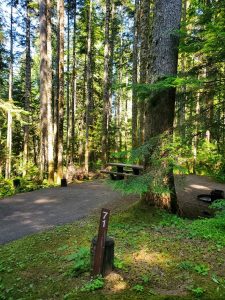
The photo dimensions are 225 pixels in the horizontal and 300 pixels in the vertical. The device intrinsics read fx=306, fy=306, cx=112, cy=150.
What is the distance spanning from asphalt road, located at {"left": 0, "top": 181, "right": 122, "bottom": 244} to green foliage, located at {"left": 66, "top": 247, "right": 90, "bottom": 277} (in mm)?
2401

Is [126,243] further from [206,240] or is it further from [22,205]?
[22,205]

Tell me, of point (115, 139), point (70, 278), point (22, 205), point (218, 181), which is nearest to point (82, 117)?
point (115, 139)

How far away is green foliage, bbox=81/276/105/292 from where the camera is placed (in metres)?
4.30

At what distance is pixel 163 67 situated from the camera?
7633mm

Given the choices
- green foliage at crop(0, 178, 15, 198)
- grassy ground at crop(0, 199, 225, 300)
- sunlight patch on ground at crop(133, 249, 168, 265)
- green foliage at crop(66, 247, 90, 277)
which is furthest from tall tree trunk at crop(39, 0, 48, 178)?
sunlight patch on ground at crop(133, 249, 168, 265)

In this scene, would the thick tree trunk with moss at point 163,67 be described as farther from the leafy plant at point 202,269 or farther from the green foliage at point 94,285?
the green foliage at point 94,285

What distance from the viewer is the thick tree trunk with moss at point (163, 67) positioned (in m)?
7.57

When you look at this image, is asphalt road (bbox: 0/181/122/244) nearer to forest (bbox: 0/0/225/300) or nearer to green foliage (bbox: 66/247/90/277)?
forest (bbox: 0/0/225/300)

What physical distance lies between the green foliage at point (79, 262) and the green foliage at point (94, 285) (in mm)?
409

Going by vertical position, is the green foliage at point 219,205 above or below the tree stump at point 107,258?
above

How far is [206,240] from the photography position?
612 centimetres

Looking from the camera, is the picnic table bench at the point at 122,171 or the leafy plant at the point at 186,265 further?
the picnic table bench at the point at 122,171

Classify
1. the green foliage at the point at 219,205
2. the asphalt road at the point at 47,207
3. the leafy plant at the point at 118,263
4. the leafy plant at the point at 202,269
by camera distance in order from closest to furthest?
the leafy plant at the point at 202,269 → the leafy plant at the point at 118,263 → the green foliage at the point at 219,205 → the asphalt road at the point at 47,207

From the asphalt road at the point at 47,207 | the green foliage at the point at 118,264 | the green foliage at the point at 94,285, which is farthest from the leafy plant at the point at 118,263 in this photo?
the asphalt road at the point at 47,207
